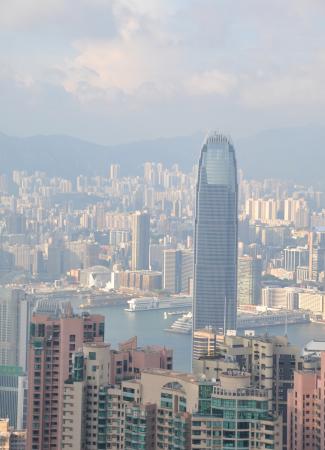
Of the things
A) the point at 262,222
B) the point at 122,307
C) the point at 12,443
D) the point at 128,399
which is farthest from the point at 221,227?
the point at 128,399

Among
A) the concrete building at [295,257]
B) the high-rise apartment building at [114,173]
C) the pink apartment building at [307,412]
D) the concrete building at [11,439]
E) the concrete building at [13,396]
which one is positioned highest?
the high-rise apartment building at [114,173]

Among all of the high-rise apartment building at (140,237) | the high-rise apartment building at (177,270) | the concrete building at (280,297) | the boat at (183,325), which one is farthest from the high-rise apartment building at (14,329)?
the high-rise apartment building at (140,237)

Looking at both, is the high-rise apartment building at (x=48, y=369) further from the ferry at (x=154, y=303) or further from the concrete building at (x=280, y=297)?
the concrete building at (x=280, y=297)

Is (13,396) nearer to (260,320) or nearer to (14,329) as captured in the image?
(14,329)

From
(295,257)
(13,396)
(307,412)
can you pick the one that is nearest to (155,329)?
(295,257)

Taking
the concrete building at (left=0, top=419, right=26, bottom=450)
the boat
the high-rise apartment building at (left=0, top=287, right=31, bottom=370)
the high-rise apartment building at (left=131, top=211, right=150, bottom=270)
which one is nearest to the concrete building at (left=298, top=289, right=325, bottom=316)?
the boat

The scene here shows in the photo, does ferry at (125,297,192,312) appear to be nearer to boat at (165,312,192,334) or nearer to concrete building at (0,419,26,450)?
boat at (165,312,192,334)
